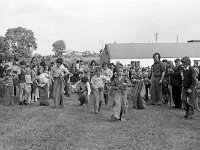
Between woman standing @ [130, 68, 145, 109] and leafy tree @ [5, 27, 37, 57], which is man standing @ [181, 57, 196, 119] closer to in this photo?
woman standing @ [130, 68, 145, 109]

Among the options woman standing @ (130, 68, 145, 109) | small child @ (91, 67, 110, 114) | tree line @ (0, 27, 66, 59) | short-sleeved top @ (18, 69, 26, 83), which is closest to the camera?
small child @ (91, 67, 110, 114)

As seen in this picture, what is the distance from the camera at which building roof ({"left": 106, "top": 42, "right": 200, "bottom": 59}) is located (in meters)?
57.9

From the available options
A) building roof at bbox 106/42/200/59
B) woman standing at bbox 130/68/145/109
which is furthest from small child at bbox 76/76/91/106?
building roof at bbox 106/42/200/59

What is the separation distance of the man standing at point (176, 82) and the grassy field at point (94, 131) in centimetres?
107

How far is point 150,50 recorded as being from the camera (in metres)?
59.3

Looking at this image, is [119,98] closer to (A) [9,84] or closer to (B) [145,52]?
(A) [9,84]

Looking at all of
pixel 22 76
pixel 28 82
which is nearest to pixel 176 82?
pixel 28 82

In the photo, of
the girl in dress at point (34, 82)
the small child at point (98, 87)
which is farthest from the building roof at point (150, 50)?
the small child at point (98, 87)

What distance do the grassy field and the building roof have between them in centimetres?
4683

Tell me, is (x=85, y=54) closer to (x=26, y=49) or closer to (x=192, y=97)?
(x=26, y=49)

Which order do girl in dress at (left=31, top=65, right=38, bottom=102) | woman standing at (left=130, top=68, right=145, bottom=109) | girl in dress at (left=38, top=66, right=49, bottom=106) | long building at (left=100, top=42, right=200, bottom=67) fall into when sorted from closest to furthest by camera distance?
woman standing at (left=130, top=68, right=145, bottom=109) → girl in dress at (left=38, top=66, right=49, bottom=106) → girl in dress at (left=31, top=65, right=38, bottom=102) → long building at (left=100, top=42, right=200, bottom=67)

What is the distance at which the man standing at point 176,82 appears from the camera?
40.5 ft

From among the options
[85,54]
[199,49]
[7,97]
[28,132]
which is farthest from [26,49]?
[28,132]

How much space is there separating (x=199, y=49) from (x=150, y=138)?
55.5 metres
